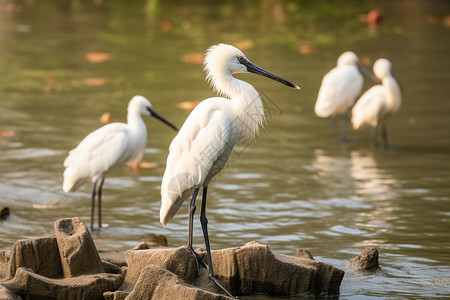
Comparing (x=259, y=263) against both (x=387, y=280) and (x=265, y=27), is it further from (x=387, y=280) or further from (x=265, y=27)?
(x=265, y=27)

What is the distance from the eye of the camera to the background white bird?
32.0 ft

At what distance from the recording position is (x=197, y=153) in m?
5.03

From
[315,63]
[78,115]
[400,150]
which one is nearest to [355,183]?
[400,150]

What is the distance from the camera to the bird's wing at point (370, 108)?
32.0 feet

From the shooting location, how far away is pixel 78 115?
410 inches

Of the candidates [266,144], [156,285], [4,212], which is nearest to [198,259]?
[156,285]

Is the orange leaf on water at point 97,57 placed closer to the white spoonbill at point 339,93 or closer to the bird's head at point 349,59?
the bird's head at point 349,59

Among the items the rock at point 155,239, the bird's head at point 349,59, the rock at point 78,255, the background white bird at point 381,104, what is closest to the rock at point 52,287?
the rock at point 78,255

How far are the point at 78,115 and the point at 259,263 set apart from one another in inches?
237

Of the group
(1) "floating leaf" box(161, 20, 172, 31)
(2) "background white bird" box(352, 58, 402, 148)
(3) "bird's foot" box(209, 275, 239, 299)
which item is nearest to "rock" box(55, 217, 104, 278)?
(3) "bird's foot" box(209, 275, 239, 299)

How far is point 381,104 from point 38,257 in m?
5.84

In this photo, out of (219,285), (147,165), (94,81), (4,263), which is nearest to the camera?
(219,285)

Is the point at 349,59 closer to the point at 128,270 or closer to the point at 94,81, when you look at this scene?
the point at 94,81

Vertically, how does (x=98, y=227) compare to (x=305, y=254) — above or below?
below
